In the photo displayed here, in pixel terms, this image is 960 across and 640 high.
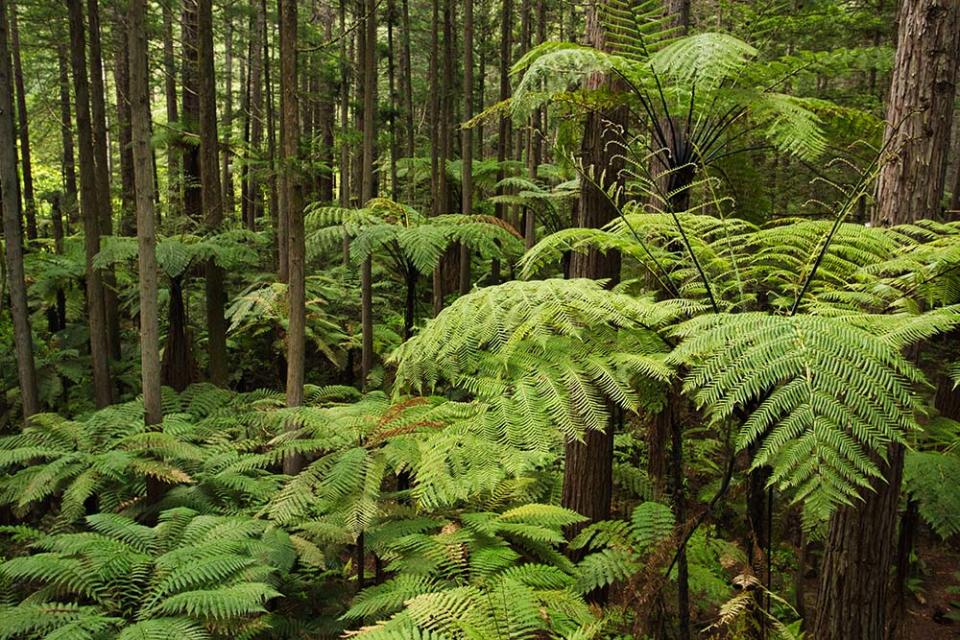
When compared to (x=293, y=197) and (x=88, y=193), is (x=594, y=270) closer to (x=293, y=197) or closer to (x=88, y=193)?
(x=293, y=197)

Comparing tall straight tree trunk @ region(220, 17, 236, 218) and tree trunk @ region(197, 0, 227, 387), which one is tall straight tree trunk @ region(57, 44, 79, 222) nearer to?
tall straight tree trunk @ region(220, 17, 236, 218)

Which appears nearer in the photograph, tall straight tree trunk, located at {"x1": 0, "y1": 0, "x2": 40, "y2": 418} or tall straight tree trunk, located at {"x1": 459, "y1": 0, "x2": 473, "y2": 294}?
tall straight tree trunk, located at {"x1": 0, "y1": 0, "x2": 40, "y2": 418}

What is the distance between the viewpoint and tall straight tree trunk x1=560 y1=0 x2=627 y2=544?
3703mm

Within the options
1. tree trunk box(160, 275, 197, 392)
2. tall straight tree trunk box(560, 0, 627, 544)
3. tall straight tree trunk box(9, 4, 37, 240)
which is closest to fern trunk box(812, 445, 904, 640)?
tall straight tree trunk box(560, 0, 627, 544)

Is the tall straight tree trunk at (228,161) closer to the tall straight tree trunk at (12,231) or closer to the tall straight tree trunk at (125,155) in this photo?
the tall straight tree trunk at (125,155)

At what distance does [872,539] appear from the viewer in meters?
2.91

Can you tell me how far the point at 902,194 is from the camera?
9.86 ft

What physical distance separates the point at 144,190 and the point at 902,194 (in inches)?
209

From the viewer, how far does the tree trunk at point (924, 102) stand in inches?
115

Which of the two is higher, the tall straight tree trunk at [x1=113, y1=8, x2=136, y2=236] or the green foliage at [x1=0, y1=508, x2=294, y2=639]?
the tall straight tree trunk at [x1=113, y1=8, x2=136, y2=236]

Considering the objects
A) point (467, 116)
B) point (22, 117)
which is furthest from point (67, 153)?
point (467, 116)

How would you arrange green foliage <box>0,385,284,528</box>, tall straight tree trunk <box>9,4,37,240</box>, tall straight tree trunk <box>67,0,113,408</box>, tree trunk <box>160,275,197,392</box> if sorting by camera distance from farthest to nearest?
tall straight tree trunk <box>9,4,37,240</box>, tree trunk <box>160,275,197,392</box>, tall straight tree trunk <box>67,0,113,408</box>, green foliage <box>0,385,284,528</box>

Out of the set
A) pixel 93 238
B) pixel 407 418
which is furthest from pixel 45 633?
pixel 93 238

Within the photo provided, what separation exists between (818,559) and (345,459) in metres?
5.09
